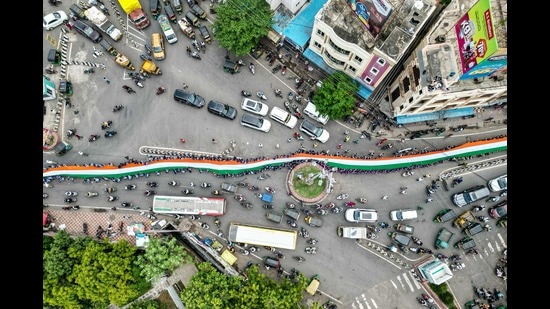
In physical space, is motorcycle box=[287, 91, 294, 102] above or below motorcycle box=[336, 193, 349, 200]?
above

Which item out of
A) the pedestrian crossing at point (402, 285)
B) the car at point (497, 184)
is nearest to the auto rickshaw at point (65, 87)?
the pedestrian crossing at point (402, 285)

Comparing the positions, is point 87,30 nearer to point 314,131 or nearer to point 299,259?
point 314,131

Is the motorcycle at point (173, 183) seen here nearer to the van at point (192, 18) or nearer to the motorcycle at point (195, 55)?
the motorcycle at point (195, 55)

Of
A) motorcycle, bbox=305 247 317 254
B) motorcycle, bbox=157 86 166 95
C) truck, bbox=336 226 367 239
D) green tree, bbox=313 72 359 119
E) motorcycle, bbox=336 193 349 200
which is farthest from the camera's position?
motorcycle, bbox=157 86 166 95

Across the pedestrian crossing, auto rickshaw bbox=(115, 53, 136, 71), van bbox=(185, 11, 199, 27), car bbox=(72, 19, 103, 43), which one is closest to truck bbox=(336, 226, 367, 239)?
the pedestrian crossing

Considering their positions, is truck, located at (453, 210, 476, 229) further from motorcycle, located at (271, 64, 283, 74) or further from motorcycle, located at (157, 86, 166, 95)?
motorcycle, located at (157, 86, 166, 95)

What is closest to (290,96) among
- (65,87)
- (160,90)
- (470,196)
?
(160,90)
